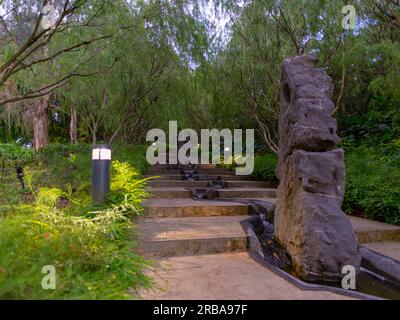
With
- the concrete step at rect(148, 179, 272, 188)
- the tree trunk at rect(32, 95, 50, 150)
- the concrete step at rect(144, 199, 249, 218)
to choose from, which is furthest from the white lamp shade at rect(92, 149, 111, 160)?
the tree trunk at rect(32, 95, 50, 150)

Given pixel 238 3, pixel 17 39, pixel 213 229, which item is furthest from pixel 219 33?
pixel 213 229

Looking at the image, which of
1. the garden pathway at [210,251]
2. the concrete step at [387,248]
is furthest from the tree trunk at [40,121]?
the concrete step at [387,248]

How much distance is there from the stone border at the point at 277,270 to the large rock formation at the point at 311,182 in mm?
350

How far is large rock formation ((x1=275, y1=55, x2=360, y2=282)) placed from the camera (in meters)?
2.98

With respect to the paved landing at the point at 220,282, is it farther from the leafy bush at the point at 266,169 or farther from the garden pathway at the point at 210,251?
the leafy bush at the point at 266,169

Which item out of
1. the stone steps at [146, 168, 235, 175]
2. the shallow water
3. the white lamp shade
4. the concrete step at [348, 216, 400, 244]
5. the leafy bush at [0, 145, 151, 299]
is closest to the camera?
the leafy bush at [0, 145, 151, 299]

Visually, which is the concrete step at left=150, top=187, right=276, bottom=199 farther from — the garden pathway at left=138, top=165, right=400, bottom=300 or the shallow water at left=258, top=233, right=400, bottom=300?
the shallow water at left=258, top=233, right=400, bottom=300

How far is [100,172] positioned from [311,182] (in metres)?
2.53

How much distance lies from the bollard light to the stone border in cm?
187

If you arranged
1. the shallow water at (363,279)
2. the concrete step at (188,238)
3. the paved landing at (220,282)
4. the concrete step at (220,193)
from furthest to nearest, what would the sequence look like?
the concrete step at (220,193) → the concrete step at (188,238) → the shallow water at (363,279) → the paved landing at (220,282)

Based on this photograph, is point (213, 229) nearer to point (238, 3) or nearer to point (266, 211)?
point (266, 211)

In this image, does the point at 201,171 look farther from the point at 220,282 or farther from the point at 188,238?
the point at 220,282

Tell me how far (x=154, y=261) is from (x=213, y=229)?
1.08m

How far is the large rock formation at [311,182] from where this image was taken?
298 cm
